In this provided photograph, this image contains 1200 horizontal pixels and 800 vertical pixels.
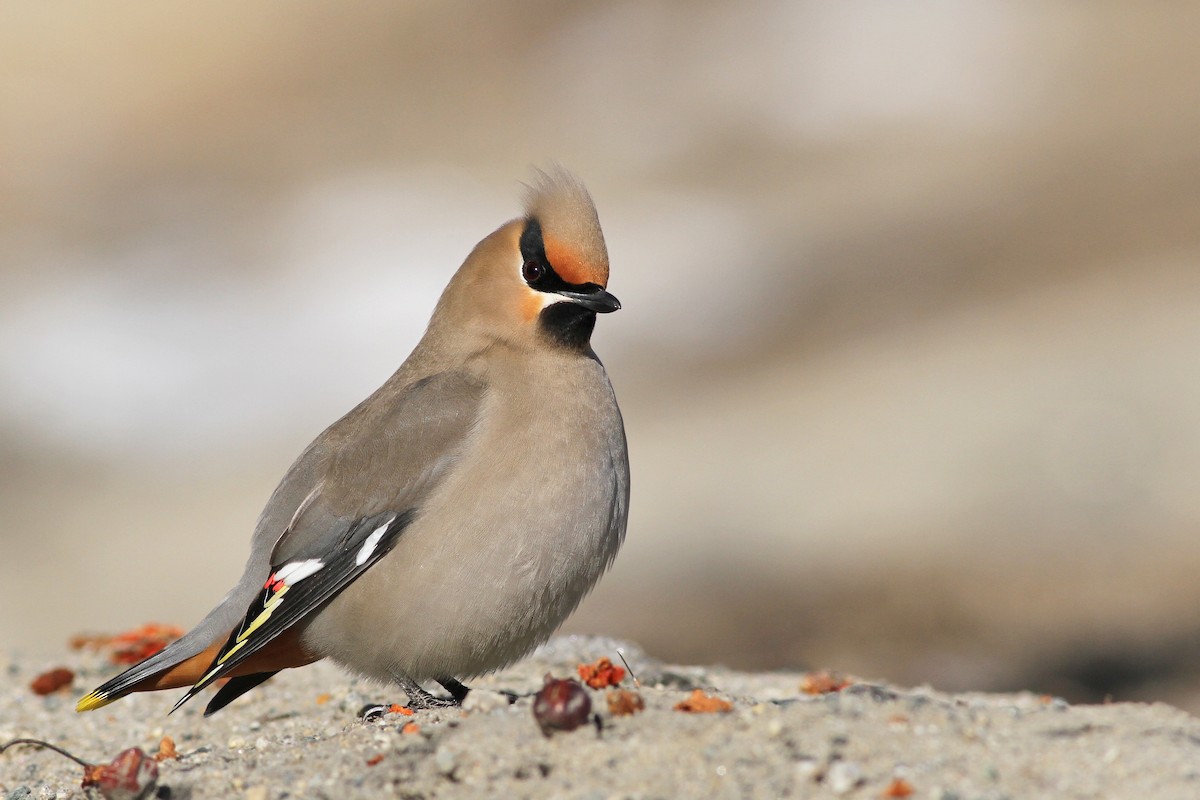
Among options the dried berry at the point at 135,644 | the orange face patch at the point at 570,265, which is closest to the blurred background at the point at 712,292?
the dried berry at the point at 135,644

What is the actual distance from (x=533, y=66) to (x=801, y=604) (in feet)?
48.3

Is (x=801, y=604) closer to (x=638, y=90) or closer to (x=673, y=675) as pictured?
(x=673, y=675)

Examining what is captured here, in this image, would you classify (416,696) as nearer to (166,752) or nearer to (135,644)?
(166,752)

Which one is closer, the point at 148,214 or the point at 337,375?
the point at 337,375

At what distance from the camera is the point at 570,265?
5.95m

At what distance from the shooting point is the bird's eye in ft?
19.8

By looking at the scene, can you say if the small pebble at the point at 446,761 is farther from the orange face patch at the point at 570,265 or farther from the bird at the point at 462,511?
the orange face patch at the point at 570,265

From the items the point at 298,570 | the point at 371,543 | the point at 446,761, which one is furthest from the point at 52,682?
the point at 446,761

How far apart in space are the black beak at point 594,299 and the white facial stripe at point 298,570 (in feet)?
4.52

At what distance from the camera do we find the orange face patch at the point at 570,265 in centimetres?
594

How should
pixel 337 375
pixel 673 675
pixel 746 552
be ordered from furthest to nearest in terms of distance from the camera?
pixel 337 375 < pixel 746 552 < pixel 673 675

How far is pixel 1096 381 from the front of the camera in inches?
609

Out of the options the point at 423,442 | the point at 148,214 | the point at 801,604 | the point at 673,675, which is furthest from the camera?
the point at 148,214

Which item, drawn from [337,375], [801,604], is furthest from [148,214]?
[801,604]
